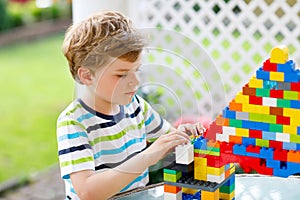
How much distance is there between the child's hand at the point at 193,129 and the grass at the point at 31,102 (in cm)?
231

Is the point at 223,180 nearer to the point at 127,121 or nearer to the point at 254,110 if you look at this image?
the point at 254,110

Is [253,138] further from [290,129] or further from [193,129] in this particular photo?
[193,129]

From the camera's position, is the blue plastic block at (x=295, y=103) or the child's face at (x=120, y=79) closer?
the blue plastic block at (x=295, y=103)

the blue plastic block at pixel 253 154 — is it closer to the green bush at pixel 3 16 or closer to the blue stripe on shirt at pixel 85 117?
the blue stripe on shirt at pixel 85 117

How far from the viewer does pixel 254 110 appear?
1.41m

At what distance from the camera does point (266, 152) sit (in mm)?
1416

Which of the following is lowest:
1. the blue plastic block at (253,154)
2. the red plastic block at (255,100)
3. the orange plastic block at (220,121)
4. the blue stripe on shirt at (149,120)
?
the blue stripe on shirt at (149,120)

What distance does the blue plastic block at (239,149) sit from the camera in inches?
56.7

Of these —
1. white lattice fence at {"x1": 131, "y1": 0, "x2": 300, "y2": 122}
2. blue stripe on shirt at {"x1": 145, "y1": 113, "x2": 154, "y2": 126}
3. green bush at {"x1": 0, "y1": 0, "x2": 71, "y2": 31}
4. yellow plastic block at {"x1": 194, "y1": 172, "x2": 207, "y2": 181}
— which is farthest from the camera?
green bush at {"x1": 0, "y1": 0, "x2": 71, "y2": 31}

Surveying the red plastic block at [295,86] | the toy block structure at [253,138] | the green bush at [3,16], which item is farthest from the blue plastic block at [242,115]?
the green bush at [3,16]

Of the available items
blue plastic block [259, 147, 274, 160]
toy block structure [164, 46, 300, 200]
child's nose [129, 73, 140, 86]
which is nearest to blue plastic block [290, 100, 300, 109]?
toy block structure [164, 46, 300, 200]

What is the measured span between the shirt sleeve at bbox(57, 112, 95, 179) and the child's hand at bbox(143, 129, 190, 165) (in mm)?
161

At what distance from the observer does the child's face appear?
155cm

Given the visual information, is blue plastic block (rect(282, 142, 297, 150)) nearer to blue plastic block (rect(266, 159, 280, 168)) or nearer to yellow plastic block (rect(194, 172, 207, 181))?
blue plastic block (rect(266, 159, 280, 168))
